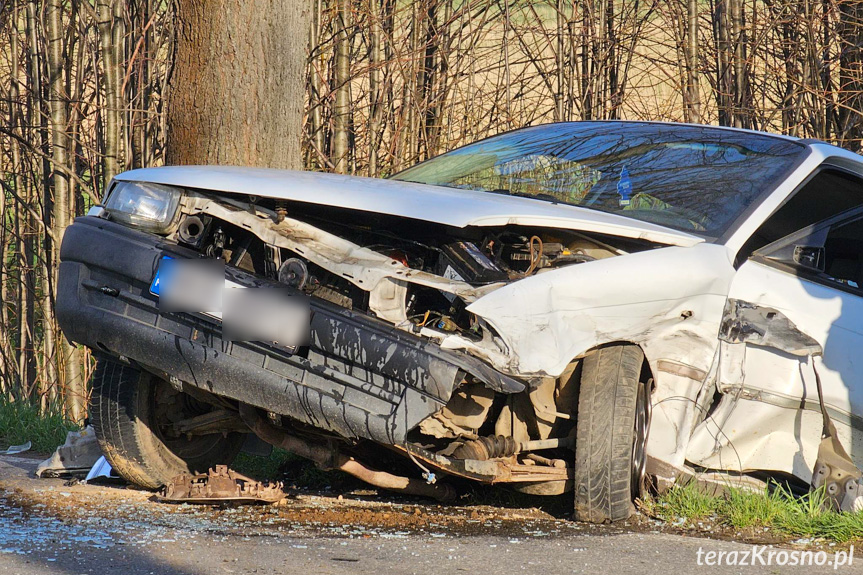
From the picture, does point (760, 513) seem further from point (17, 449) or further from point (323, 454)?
point (17, 449)

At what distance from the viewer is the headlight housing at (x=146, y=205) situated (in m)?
3.47

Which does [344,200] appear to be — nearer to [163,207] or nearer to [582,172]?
[163,207]

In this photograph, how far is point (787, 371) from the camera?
3635mm

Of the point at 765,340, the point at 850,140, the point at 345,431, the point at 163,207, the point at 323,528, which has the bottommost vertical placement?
the point at 323,528

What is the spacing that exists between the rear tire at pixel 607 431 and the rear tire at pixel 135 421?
1772 mm

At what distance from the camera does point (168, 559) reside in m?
2.86

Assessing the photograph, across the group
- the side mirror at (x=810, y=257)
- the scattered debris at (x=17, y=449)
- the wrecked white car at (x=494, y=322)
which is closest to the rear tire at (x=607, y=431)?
the wrecked white car at (x=494, y=322)

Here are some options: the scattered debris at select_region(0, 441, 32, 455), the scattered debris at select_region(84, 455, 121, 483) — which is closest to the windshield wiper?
the scattered debris at select_region(84, 455, 121, 483)

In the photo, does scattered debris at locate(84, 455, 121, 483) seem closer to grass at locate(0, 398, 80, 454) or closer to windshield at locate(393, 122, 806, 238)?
grass at locate(0, 398, 80, 454)

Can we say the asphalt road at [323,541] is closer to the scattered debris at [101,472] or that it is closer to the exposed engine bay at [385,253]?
the scattered debris at [101,472]

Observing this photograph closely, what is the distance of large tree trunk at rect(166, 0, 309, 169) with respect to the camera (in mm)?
5277

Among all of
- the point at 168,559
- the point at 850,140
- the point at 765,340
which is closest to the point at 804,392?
the point at 765,340

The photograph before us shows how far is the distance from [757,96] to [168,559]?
6490 mm

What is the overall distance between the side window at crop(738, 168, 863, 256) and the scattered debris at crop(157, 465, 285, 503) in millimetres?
2127
